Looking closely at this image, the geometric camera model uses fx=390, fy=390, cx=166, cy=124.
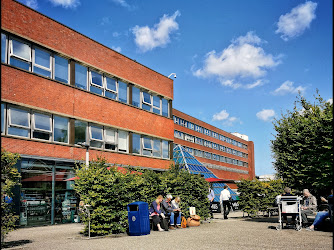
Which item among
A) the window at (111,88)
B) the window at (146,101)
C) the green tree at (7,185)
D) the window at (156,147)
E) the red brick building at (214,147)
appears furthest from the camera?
the red brick building at (214,147)

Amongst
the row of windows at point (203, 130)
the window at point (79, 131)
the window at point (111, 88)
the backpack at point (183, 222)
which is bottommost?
the backpack at point (183, 222)

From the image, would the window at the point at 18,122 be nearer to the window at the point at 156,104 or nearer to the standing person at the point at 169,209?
the standing person at the point at 169,209

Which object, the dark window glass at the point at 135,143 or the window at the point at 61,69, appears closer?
the window at the point at 61,69

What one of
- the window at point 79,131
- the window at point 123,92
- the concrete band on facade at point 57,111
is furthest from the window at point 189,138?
the window at point 79,131

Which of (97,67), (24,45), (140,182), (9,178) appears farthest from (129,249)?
(97,67)

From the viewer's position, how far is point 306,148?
19188 millimetres

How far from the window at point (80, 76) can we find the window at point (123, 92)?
361cm

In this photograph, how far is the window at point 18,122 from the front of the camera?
61.9 ft

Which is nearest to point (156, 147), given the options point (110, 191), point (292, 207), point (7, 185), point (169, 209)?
point (169, 209)

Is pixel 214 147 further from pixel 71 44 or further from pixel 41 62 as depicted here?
pixel 41 62

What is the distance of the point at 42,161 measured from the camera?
66.0ft

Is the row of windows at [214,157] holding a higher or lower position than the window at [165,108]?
lower

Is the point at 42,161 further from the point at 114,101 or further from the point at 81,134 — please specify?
the point at 114,101

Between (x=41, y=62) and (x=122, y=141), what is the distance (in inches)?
335
